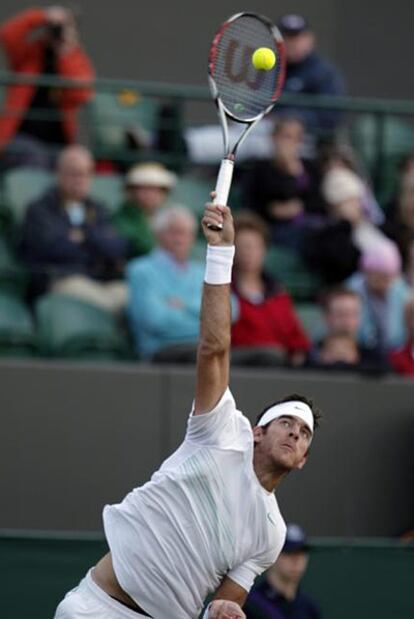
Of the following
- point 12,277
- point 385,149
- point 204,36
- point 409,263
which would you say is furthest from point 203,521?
point 204,36

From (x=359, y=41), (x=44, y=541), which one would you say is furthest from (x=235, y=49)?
(x=359, y=41)

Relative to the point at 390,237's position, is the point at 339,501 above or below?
below

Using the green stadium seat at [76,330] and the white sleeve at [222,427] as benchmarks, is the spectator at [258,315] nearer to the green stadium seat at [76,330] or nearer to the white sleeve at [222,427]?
the green stadium seat at [76,330]

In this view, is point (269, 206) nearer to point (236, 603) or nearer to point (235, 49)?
point (235, 49)

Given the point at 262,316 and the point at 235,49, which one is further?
the point at 262,316

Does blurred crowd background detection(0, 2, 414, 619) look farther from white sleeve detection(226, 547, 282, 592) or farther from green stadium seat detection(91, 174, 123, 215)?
white sleeve detection(226, 547, 282, 592)

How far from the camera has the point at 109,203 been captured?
10.9 metres

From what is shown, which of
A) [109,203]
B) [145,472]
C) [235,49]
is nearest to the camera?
[235,49]

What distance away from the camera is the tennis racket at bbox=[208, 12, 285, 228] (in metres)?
7.26

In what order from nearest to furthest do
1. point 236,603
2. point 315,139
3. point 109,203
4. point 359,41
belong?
point 236,603 → point 109,203 → point 315,139 → point 359,41

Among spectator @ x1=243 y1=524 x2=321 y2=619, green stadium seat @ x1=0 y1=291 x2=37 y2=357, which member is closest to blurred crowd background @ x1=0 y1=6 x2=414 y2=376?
green stadium seat @ x1=0 y1=291 x2=37 y2=357

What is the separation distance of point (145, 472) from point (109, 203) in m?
1.69

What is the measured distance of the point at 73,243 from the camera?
34.5 ft

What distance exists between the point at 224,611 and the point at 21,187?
4.51 meters
